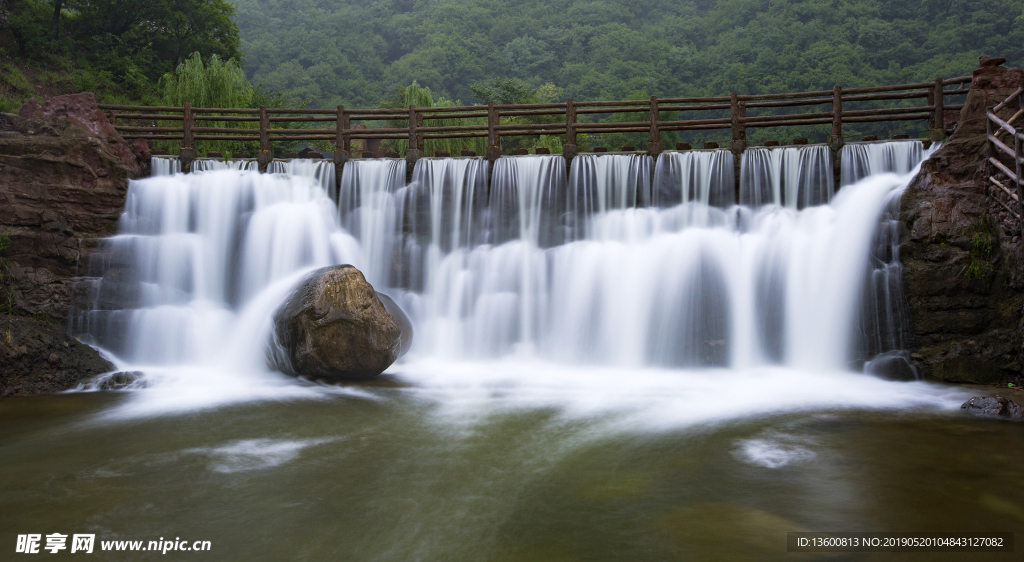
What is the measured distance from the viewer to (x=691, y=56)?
149 feet

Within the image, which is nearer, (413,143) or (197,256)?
(197,256)

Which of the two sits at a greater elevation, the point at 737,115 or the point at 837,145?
the point at 737,115

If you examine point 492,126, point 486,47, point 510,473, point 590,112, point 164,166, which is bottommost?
point 510,473

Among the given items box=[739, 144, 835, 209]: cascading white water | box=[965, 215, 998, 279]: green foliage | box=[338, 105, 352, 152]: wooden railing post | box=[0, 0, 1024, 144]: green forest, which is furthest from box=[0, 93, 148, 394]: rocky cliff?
box=[965, 215, 998, 279]: green foliage

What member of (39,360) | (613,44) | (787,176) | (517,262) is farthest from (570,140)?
(613,44)

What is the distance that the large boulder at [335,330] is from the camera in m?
10.2

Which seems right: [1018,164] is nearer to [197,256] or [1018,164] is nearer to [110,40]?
[197,256]

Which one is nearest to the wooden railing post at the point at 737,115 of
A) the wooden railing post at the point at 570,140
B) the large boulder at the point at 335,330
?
the wooden railing post at the point at 570,140

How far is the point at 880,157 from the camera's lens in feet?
38.9

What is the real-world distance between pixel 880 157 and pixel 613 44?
132 ft

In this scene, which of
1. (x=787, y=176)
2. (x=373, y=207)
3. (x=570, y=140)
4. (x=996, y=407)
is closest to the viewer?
(x=996, y=407)

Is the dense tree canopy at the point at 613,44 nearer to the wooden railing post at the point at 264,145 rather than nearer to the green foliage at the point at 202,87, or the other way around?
the green foliage at the point at 202,87

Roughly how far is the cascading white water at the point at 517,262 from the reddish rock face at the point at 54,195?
0.45 meters

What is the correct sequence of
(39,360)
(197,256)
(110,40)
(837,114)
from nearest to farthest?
(39,360)
(837,114)
(197,256)
(110,40)
